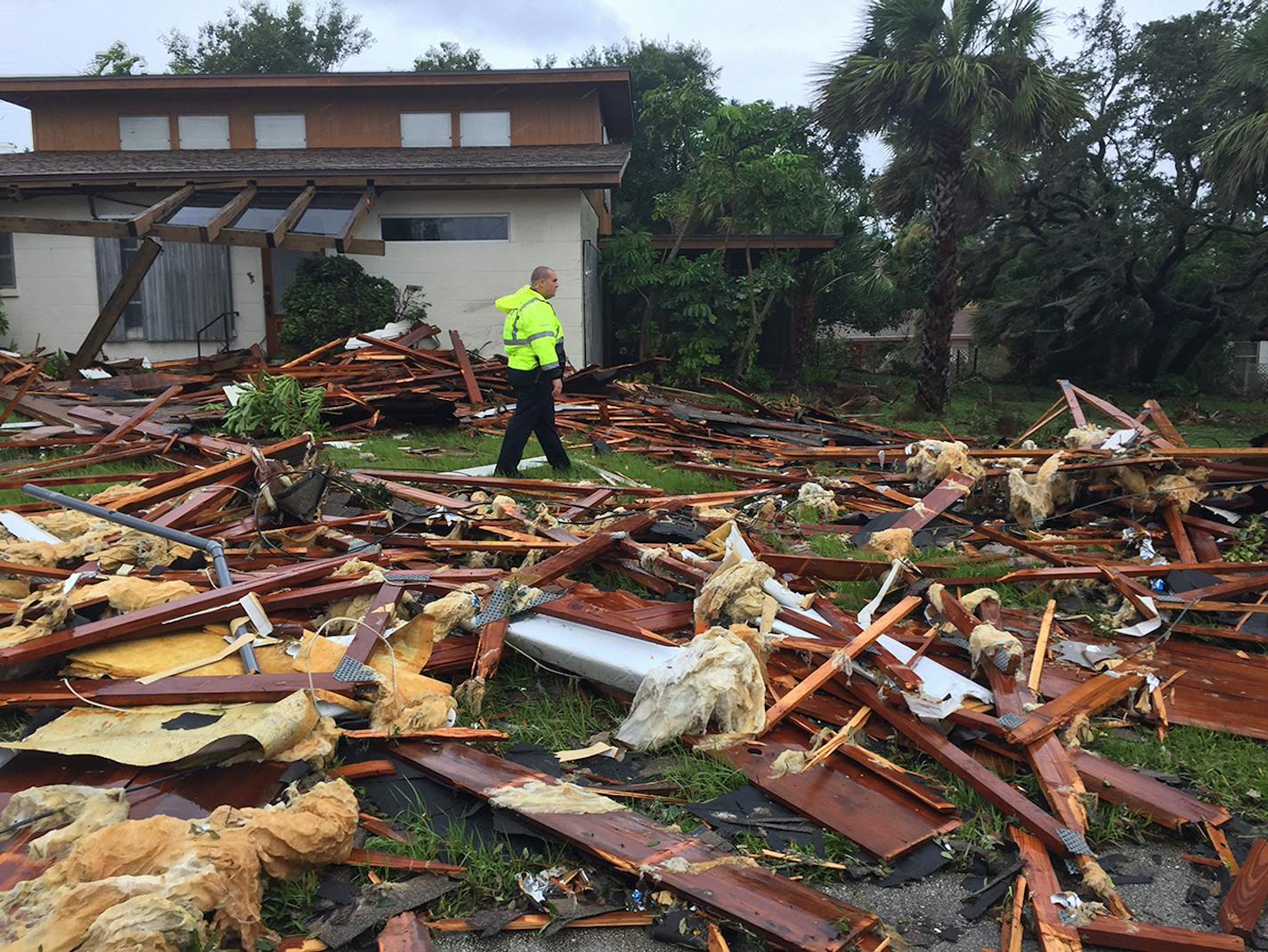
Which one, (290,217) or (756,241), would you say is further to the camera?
(756,241)

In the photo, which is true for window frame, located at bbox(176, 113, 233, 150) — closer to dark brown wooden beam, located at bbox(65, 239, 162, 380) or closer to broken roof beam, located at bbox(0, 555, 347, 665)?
dark brown wooden beam, located at bbox(65, 239, 162, 380)

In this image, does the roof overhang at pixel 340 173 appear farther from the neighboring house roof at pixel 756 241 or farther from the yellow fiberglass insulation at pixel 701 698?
the yellow fiberglass insulation at pixel 701 698

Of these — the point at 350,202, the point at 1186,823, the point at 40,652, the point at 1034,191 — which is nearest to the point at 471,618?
the point at 40,652

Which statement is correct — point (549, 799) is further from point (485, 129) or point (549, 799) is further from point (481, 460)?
point (485, 129)

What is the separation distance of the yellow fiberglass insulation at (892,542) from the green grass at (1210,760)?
2004 mm

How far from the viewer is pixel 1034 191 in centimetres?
2252

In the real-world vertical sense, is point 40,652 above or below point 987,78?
below

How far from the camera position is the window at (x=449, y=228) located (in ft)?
52.7

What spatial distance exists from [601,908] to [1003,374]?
24402 mm

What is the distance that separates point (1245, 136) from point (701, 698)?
16.1m

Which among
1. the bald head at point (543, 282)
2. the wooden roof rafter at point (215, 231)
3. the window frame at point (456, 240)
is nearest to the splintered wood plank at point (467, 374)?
the wooden roof rafter at point (215, 231)

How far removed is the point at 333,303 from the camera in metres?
14.6

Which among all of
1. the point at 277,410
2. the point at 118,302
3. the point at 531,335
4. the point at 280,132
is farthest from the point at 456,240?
the point at 531,335

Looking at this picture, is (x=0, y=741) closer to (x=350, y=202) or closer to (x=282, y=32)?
(x=350, y=202)
